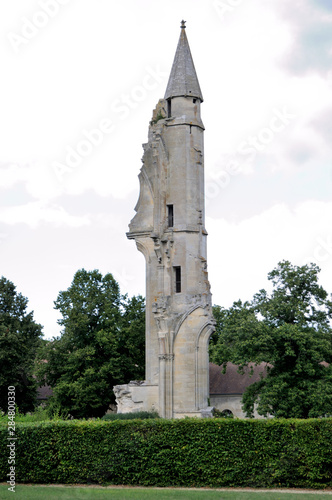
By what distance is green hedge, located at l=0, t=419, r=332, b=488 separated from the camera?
24.5 metres

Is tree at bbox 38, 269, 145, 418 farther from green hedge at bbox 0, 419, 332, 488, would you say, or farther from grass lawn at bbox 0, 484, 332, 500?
grass lawn at bbox 0, 484, 332, 500

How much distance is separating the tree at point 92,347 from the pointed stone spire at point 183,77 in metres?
15.6

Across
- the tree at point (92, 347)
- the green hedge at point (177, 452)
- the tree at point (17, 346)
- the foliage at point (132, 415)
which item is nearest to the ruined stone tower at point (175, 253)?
the foliage at point (132, 415)

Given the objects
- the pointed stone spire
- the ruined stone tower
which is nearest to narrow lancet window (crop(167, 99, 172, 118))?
the ruined stone tower

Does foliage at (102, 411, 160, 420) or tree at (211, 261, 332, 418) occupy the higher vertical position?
tree at (211, 261, 332, 418)

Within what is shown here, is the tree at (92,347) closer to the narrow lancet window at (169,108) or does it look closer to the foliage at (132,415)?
the foliage at (132,415)

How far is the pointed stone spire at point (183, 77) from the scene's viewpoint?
150ft

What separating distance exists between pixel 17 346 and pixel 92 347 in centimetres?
711

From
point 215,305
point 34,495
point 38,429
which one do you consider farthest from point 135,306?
point 34,495

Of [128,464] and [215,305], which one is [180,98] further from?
[128,464]

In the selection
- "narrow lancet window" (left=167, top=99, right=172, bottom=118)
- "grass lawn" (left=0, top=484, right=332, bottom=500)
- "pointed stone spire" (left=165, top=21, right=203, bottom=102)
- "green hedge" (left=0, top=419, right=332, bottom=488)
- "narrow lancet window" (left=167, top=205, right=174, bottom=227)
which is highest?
"pointed stone spire" (left=165, top=21, right=203, bottom=102)

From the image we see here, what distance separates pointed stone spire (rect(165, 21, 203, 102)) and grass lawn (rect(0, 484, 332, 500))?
29.1 m

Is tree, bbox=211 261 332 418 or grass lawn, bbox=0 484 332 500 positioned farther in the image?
tree, bbox=211 261 332 418

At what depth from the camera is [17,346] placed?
52.0m
